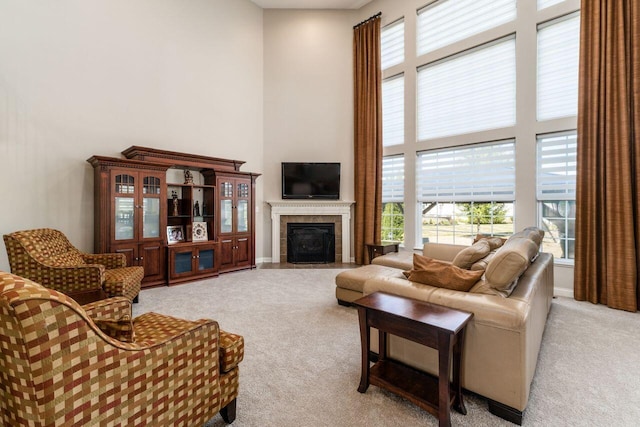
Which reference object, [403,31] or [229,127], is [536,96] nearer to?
[403,31]

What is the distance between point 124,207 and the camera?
4.00 meters

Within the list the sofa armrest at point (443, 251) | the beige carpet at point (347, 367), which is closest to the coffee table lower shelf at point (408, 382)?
the beige carpet at point (347, 367)

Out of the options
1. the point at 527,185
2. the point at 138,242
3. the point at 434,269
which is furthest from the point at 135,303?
the point at 527,185

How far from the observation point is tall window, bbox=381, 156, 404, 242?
573 centimetres

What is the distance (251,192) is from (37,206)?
9.83 feet

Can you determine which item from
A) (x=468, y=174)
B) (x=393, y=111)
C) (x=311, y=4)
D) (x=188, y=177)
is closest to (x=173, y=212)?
(x=188, y=177)

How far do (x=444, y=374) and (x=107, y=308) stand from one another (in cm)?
193

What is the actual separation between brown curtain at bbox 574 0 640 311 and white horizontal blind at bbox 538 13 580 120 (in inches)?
11.3

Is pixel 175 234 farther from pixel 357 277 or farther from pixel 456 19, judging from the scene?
pixel 456 19

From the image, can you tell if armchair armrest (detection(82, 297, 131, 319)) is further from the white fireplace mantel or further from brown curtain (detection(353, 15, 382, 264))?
brown curtain (detection(353, 15, 382, 264))

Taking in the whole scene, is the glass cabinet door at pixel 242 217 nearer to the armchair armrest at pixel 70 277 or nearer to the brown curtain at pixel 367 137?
Result: the brown curtain at pixel 367 137

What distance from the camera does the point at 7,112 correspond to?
3.51 meters

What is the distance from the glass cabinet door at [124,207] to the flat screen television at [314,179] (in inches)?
114

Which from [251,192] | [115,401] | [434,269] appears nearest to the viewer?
[115,401]
